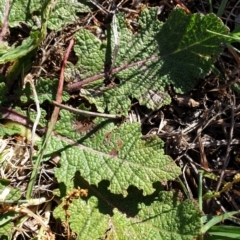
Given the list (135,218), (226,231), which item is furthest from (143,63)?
(226,231)

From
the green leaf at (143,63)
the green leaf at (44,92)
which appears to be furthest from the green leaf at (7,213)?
the green leaf at (143,63)

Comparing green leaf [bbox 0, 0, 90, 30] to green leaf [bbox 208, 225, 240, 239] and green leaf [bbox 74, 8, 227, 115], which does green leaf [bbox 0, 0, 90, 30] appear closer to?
green leaf [bbox 74, 8, 227, 115]

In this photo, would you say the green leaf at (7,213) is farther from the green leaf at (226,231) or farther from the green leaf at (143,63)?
the green leaf at (226,231)

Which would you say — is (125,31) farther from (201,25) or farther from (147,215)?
(147,215)

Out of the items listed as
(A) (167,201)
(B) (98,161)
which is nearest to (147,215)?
(A) (167,201)

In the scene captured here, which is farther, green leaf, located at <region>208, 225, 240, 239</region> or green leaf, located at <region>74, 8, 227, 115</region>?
green leaf, located at <region>74, 8, 227, 115</region>

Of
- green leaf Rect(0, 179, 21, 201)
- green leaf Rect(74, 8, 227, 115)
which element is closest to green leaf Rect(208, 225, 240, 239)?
green leaf Rect(74, 8, 227, 115)
